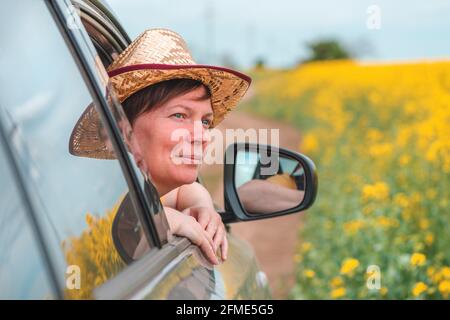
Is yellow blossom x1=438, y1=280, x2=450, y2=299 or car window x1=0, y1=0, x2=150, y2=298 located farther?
yellow blossom x1=438, y1=280, x2=450, y2=299

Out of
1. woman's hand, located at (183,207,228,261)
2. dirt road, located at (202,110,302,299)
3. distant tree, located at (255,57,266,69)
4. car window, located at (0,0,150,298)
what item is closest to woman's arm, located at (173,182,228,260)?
woman's hand, located at (183,207,228,261)

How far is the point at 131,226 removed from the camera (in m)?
1.57

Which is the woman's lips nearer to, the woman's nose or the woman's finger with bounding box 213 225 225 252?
the woman's nose

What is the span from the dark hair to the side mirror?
1.30 feet

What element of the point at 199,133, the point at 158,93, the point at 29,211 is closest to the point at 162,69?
the point at 158,93

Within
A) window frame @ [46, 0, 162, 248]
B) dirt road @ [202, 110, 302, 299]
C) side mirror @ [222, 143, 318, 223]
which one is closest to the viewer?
window frame @ [46, 0, 162, 248]

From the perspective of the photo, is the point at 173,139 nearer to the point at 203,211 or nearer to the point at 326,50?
the point at 203,211

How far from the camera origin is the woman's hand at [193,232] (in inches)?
73.7

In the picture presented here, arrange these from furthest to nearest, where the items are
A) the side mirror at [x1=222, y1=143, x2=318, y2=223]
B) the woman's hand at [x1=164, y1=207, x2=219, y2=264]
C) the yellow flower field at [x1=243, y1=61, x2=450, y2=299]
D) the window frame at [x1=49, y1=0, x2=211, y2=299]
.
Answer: the yellow flower field at [x1=243, y1=61, x2=450, y2=299] < the side mirror at [x1=222, y1=143, x2=318, y2=223] < the woman's hand at [x1=164, y1=207, x2=219, y2=264] < the window frame at [x1=49, y1=0, x2=211, y2=299]

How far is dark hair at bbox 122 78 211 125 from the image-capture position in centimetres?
203

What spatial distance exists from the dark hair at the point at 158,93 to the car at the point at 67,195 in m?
0.25
